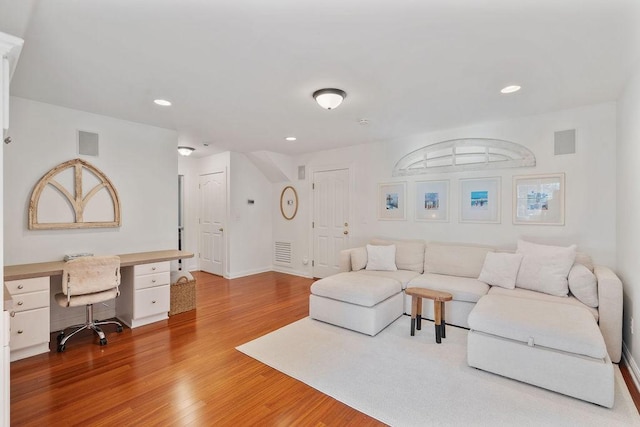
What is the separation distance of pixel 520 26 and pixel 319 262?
463 cm

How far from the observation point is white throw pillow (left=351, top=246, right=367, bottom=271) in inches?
171

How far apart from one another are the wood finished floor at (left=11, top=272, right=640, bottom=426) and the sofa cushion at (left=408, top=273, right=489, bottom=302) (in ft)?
4.05

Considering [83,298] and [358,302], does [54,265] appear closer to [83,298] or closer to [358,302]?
[83,298]

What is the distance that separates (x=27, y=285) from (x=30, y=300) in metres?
0.14

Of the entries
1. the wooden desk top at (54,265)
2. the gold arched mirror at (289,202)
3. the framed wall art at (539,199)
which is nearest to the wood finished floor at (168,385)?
the wooden desk top at (54,265)

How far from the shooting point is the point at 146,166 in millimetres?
4023

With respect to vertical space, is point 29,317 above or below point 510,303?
below

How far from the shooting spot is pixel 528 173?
372 centimetres

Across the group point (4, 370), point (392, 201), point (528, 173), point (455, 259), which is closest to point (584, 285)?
point (455, 259)

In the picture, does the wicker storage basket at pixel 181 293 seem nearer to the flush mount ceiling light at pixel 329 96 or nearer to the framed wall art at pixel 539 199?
the flush mount ceiling light at pixel 329 96

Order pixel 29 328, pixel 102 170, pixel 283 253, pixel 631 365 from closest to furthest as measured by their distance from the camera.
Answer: pixel 631 365 < pixel 29 328 < pixel 102 170 < pixel 283 253

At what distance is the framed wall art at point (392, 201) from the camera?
4761 millimetres

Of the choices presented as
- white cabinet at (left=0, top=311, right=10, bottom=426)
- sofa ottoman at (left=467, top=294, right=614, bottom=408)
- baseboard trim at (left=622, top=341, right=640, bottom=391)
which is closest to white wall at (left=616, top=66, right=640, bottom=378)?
baseboard trim at (left=622, top=341, right=640, bottom=391)

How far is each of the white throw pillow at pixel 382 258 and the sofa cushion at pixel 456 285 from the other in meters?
0.50
